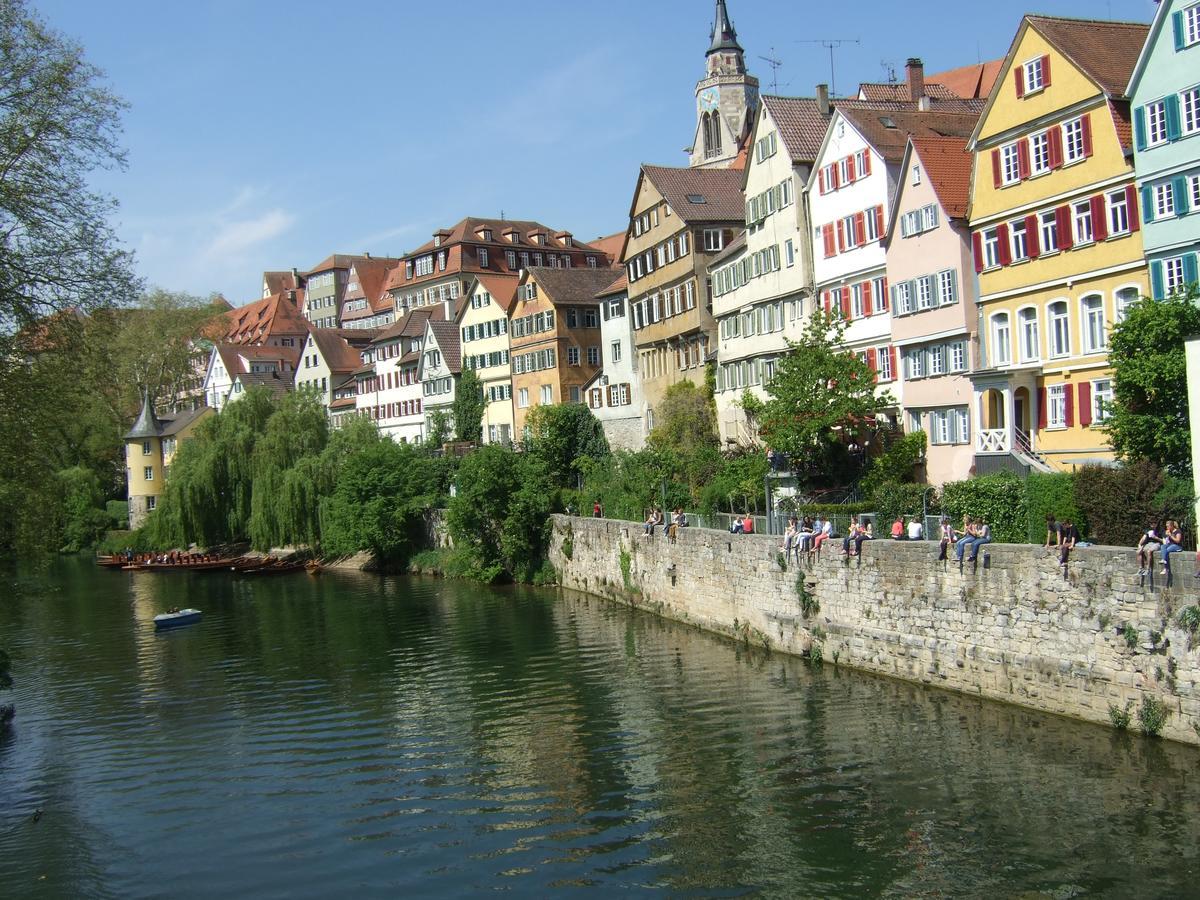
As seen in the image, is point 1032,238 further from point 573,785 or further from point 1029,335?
point 573,785

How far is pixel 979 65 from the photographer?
78.1 m

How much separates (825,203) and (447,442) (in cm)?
3443

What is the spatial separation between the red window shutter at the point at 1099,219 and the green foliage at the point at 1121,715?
45.8ft

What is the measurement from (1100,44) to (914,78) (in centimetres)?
1612

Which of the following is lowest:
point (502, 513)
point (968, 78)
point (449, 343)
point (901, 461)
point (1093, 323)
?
point (502, 513)

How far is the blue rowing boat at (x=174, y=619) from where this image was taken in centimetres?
4197

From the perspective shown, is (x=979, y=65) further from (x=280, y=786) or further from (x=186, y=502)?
(x=280, y=786)

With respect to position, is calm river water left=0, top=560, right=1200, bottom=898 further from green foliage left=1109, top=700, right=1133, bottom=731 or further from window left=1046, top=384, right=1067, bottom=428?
window left=1046, top=384, right=1067, bottom=428

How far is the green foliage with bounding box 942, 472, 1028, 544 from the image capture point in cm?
2655

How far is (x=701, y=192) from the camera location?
2037 inches

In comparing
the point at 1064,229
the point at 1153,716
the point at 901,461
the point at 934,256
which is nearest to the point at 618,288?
the point at 934,256

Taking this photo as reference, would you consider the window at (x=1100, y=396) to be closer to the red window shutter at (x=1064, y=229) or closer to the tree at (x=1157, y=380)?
the red window shutter at (x=1064, y=229)

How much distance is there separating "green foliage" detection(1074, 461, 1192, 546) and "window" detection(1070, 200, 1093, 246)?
744 cm

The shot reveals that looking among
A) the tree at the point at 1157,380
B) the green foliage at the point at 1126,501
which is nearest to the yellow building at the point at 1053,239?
the tree at the point at 1157,380
